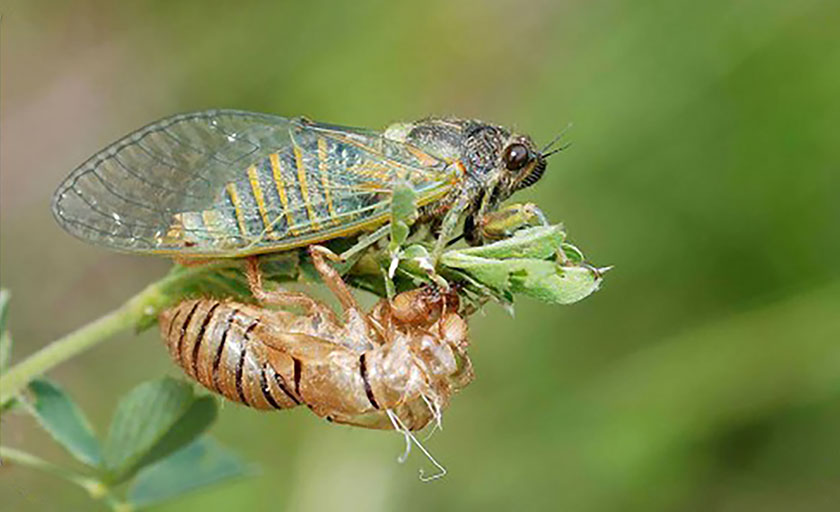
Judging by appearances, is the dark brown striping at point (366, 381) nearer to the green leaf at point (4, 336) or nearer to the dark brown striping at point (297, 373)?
the dark brown striping at point (297, 373)

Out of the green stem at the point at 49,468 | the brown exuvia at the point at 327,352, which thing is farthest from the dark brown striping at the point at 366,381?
the green stem at the point at 49,468

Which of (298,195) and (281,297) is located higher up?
(298,195)

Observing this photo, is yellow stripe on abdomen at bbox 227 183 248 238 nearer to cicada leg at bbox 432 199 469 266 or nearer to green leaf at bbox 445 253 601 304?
cicada leg at bbox 432 199 469 266

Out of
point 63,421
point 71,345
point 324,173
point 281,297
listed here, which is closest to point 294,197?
point 324,173

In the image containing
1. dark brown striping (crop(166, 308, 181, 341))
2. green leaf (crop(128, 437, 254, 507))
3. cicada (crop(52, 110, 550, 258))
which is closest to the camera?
dark brown striping (crop(166, 308, 181, 341))

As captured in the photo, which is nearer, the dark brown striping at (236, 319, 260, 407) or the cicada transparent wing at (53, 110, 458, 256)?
the dark brown striping at (236, 319, 260, 407)

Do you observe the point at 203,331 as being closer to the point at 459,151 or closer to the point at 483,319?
the point at 459,151

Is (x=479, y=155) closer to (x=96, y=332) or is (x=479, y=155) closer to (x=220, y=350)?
(x=220, y=350)

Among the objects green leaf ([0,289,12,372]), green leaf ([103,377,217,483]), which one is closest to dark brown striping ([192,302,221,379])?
green leaf ([103,377,217,483])
